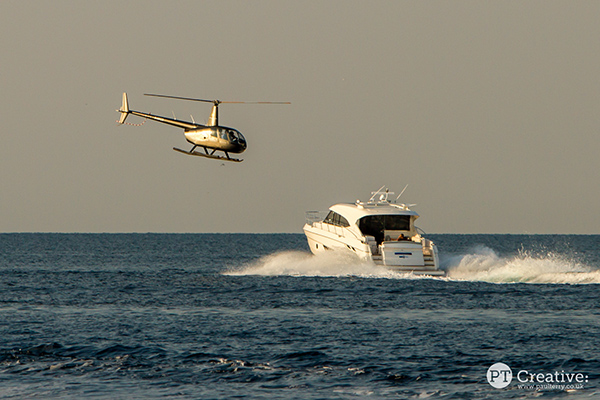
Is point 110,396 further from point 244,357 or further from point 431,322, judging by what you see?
point 431,322

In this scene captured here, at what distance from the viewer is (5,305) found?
27234 mm

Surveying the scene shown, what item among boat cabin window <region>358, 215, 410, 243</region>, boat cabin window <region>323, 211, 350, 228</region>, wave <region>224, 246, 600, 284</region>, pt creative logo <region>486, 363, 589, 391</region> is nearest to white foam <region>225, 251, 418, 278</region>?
wave <region>224, 246, 600, 284</region>

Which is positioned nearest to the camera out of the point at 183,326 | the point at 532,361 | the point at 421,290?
the point at 532,361

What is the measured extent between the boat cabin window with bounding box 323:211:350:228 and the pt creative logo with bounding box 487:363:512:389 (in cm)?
1810

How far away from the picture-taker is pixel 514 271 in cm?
3303

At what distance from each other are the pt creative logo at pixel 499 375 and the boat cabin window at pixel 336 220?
59.4 ft

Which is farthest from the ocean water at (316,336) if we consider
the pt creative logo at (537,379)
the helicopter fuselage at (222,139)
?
the helicopter fuselage at (222,139)

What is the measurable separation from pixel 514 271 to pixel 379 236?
645 centimetres

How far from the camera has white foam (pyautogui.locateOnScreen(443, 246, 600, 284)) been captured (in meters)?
31.8

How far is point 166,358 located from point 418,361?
19.6 feet

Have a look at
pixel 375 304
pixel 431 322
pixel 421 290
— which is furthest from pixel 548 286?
pixel 431 322

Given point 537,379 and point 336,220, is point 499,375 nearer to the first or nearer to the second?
point 537,379

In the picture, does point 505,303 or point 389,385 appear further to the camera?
point 505,303

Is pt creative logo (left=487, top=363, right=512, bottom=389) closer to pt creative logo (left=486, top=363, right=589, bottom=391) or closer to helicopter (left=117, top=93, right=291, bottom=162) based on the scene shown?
pt creative logo (left=486, top=363, right=589, bottom=391)
